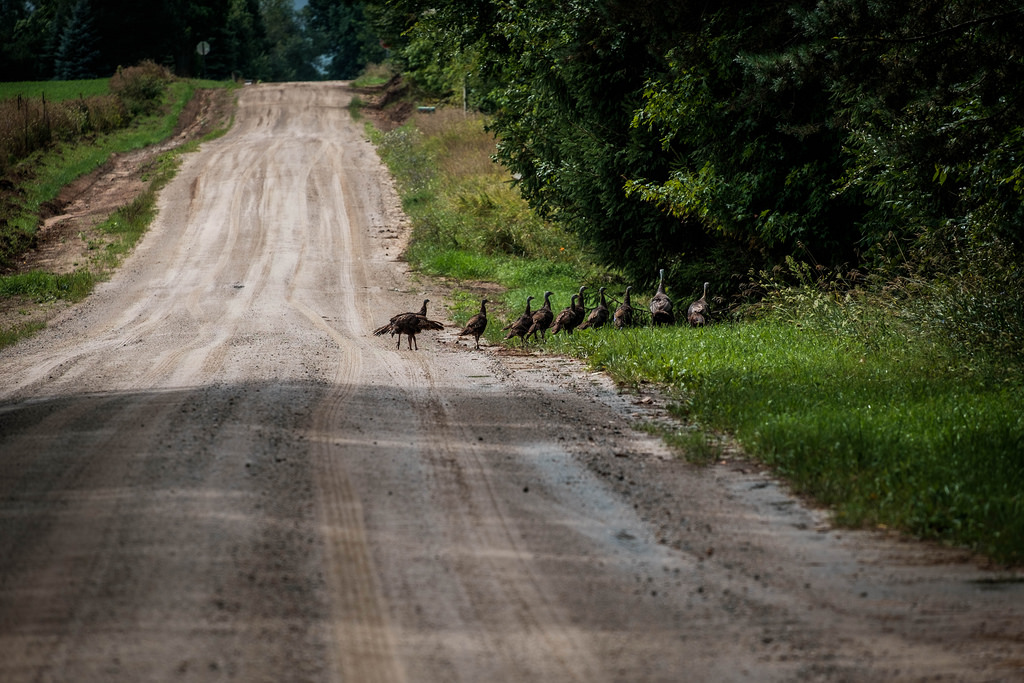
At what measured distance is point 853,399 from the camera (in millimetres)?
9883

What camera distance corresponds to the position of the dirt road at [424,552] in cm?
486

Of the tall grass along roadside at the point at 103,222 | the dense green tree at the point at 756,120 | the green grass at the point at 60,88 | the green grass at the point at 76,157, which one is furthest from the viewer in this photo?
the green grass at the point at 60,88

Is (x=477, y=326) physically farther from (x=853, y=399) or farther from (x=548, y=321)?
(x=853, y=399)

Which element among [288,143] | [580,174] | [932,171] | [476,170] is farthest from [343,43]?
[932,171]

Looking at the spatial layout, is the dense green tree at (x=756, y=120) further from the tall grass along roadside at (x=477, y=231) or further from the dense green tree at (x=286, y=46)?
the dense green tree at (x=286, y=46)

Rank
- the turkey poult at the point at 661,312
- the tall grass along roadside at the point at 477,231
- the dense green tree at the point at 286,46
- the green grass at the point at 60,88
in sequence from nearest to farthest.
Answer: the turkey poult at the point at 661,312 < the tall grass along roadside at the point at 477,231 < the green grass at the point at 60,88 < the dense green tree at the point at 286,46

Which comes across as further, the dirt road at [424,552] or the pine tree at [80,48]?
the pine tree at [80,48]

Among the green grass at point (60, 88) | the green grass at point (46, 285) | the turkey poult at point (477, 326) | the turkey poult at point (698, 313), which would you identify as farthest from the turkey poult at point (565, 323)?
the green grass at point (60, 88)

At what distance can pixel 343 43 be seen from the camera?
126250 mm

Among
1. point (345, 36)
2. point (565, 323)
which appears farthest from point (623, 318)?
point (345, 36)

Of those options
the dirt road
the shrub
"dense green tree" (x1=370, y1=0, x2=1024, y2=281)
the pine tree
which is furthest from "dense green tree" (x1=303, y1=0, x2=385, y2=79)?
the dirt road

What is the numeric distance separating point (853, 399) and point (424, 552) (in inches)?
218

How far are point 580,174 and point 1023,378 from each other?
1107cm

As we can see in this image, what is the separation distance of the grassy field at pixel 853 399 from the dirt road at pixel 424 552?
1.33ft
